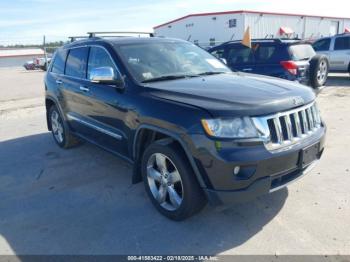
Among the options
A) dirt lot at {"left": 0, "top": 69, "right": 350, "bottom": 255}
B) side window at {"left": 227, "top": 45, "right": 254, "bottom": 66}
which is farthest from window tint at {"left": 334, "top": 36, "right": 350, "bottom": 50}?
dirt lot at {"left": 0, "top": 69, "right": 350, "bottom": 255}

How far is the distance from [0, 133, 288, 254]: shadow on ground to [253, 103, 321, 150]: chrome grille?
87cm

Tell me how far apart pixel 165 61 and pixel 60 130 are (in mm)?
2834

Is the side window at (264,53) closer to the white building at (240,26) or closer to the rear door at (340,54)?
the rear door at (340,54)

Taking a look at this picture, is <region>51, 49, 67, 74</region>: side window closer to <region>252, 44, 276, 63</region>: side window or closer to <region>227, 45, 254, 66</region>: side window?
<region>227, 45, 254, 66</region>: side window

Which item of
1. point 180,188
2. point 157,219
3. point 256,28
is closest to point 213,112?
point 180,188

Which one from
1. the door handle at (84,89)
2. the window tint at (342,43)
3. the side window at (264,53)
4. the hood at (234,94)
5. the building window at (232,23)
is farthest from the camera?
the building window at (232,23)

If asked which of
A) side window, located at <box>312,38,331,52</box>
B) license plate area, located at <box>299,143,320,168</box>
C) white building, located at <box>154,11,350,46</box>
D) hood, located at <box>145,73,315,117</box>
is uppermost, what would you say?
white building, located at <box>154,11,350,46</box>

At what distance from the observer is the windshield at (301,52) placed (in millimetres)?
8523

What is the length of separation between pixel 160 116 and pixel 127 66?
0.97 metres

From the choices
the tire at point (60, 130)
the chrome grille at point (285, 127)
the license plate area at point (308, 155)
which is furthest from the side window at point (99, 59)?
the license plate area at point (308, 155)

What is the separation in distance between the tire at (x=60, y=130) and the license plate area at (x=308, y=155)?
3.85 m

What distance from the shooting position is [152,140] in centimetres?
366

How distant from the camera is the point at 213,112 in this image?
9.36 feet

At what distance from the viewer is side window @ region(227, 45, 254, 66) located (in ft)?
30.3
